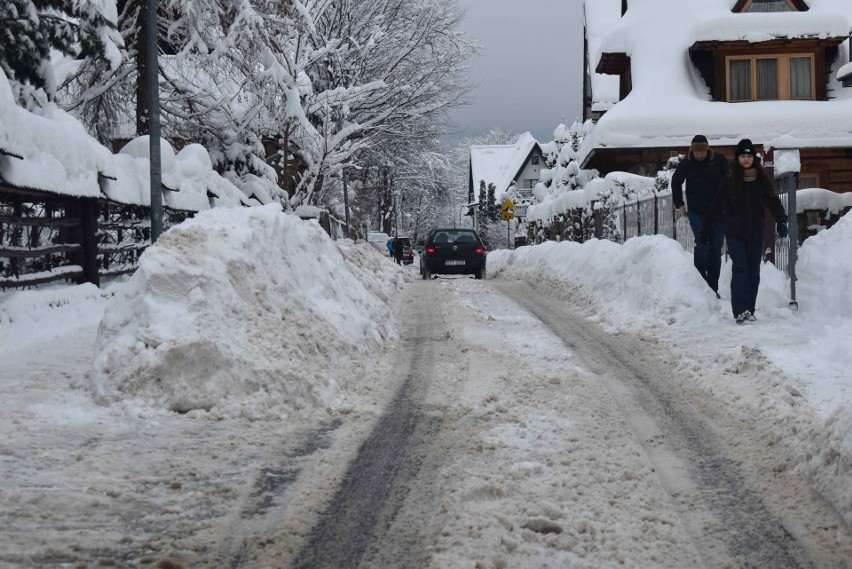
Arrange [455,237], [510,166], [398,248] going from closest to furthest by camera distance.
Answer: [455,237] < [398,248] < [510,166]

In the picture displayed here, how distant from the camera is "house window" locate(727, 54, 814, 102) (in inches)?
864

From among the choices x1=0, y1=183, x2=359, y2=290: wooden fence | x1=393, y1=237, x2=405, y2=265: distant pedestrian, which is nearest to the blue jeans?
x1=0, y1=183, x2=359, y2=290: wooden fence

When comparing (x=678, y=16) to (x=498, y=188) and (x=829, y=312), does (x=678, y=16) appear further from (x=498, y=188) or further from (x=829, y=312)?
(x=498, y=188)

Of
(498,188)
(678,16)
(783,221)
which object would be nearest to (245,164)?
(783,221)

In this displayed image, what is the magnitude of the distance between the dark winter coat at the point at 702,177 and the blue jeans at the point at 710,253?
0.52ft

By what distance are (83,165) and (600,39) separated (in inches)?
839

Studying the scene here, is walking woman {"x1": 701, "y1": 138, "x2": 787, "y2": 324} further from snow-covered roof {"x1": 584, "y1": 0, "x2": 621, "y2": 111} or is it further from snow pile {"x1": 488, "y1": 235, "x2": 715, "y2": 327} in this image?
snow-covered roof {"x1": 584, "y1": 0, "x2": 621, "y2": 111}

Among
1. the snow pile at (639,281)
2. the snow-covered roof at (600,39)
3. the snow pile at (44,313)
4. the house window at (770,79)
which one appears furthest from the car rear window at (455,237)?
the snow pile at (44,313)

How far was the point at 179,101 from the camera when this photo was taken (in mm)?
17234

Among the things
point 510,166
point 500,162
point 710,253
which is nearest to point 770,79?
point 710,253

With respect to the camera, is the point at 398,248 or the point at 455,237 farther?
the point at 398,248

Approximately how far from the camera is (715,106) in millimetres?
21562

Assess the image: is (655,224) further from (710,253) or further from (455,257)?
(455,257)

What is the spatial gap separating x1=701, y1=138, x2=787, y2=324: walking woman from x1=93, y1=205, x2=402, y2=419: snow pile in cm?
382
